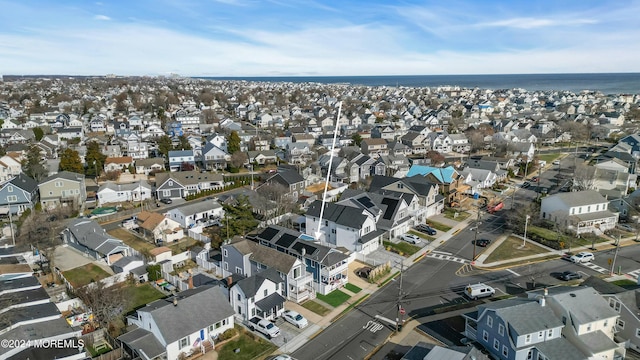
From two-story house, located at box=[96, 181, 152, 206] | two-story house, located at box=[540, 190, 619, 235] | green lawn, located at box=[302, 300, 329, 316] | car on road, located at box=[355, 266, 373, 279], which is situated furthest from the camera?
two-story house, located at box=[96, 181, 152, 206]

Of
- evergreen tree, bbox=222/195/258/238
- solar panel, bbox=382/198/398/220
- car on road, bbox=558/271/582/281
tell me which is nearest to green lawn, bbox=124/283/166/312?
evergreen tree, bbox=222/195/258/238

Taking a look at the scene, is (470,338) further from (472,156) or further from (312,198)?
(472,156)

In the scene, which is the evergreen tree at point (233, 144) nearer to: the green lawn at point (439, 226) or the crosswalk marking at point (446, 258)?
the green lawn at point (439, 226)

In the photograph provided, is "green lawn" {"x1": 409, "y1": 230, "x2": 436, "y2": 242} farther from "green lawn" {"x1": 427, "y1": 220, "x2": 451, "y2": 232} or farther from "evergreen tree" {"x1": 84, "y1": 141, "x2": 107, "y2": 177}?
"evergreen tree" {"x1": 84, "y1": 141, "x2": 107, "y2": 177}

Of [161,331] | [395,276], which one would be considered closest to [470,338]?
[395,276]

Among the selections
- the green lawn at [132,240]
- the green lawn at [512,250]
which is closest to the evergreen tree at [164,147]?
the green lawn at [132,240]
